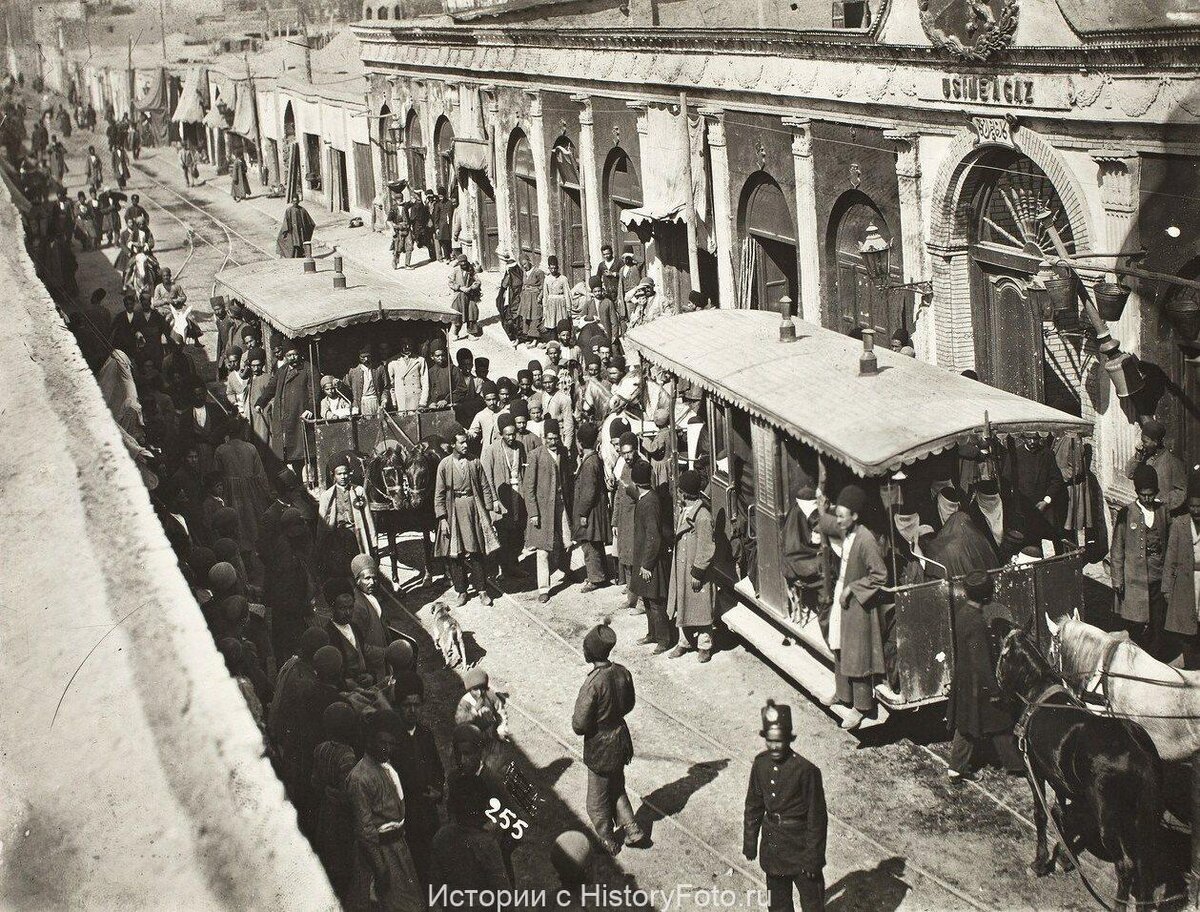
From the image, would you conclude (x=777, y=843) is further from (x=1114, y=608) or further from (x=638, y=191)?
(x=638, y=191)

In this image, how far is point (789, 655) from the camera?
39.1ft

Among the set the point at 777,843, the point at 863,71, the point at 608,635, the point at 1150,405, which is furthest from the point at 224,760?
the point at 863,71

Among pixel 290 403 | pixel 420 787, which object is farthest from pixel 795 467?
pixel 290 403

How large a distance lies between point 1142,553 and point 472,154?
75.2ft

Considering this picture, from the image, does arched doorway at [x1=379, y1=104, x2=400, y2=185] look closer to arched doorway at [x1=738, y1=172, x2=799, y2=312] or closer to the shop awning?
the shop awning

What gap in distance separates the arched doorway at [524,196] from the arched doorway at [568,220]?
1.10 meters

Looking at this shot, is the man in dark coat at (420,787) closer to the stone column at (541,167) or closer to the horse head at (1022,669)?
the horse head at (1022,669)

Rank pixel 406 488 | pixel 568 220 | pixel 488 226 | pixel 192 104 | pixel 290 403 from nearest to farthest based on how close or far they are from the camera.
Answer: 1. pixel 406 488
2. pixel 290 403
3. pixel 568 220
4. pixel 488 226
5. pixel 192 104

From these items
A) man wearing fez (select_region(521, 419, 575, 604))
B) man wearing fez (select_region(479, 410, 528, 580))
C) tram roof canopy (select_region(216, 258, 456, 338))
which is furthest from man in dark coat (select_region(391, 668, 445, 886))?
tram roof canopy (select_region(216, 258, 456, 338))

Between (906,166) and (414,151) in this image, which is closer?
(906,166)

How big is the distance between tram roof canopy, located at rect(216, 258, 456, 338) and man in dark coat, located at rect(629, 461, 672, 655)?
5.08 metres

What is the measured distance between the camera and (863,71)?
18.1m

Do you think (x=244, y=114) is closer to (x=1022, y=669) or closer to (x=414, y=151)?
(x=414, y=151)

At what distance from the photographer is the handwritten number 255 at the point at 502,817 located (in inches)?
331
